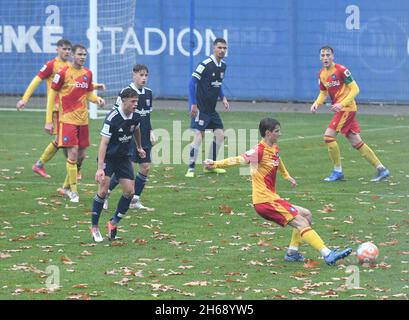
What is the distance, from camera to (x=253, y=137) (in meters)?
23.6

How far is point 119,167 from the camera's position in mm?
13477

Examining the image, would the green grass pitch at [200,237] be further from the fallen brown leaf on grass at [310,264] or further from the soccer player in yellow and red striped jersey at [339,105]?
the soccer player in yellow and red striped jersey at [339,105]

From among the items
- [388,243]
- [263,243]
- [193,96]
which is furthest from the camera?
[193,96]

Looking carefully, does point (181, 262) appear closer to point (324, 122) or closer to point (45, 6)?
point (324, 122)

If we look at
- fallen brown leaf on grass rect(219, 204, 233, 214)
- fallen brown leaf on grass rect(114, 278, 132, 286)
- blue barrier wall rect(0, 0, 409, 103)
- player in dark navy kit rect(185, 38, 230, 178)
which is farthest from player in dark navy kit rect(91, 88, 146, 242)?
blue barrier wall rect(0, 0, 409, 103)

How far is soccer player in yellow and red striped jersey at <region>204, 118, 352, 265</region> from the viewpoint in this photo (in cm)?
1177

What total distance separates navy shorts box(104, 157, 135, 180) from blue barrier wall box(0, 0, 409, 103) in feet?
52.1

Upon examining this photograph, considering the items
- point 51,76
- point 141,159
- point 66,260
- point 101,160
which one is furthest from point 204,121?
point 66,260

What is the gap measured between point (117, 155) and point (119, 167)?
0.55 ft

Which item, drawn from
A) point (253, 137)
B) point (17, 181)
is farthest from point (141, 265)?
point (253, 137)

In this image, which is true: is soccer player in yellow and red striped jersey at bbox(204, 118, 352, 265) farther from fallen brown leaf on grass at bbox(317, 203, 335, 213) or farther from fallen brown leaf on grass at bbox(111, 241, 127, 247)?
fallen brown leaf on grass at bbox(317, 203, 335, 213)

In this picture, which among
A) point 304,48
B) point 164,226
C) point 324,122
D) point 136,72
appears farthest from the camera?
point 304,48

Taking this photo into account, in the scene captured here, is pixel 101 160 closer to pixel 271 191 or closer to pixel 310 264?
pixel 271 191

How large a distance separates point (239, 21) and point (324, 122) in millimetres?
5792
